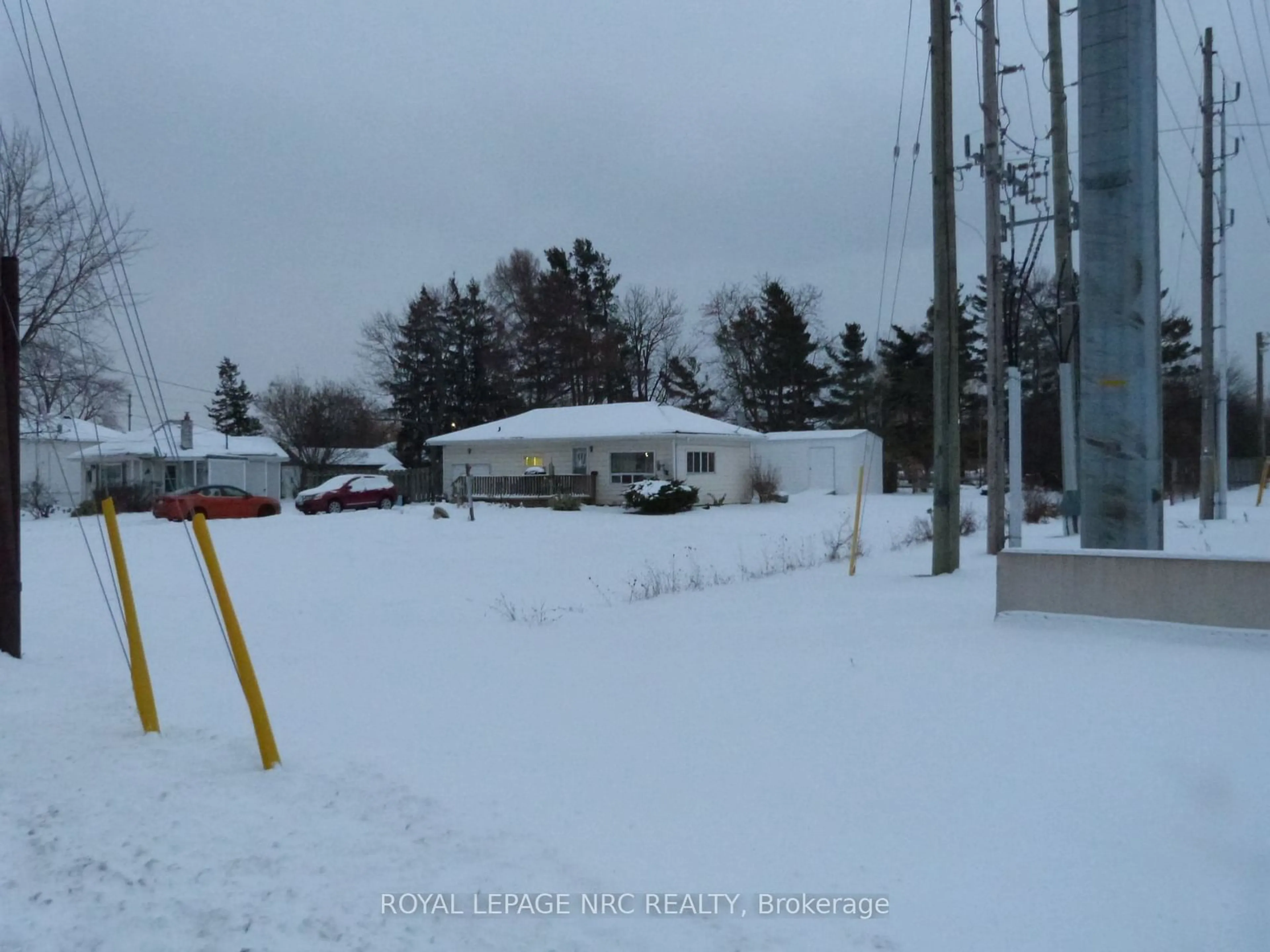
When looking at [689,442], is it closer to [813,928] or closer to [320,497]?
[320,497]

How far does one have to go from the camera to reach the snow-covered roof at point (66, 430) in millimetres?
31984

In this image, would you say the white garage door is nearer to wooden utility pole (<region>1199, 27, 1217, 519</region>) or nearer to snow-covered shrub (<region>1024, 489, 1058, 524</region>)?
snow-covered shrub (<region>1024, 489, 1058, 524</region>)

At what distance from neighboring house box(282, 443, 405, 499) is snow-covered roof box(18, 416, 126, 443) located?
27.9 ft

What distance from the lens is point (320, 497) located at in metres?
36.7

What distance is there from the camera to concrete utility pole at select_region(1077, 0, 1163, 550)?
930cm

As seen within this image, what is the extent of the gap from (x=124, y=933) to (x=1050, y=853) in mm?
3594

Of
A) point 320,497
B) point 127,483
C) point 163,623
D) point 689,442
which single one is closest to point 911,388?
point 689,442

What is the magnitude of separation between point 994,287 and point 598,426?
24.4m

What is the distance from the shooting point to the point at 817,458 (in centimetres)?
4147

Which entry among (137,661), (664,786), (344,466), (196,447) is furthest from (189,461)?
(664,786)

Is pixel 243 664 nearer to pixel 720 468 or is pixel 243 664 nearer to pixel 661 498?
pixel 661 498

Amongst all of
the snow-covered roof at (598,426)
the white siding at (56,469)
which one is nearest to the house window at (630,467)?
the snow-covered roof at (598,426)

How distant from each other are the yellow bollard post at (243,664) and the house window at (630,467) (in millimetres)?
31012

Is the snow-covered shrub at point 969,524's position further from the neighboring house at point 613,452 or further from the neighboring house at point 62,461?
the neighboring house at point 62,461
